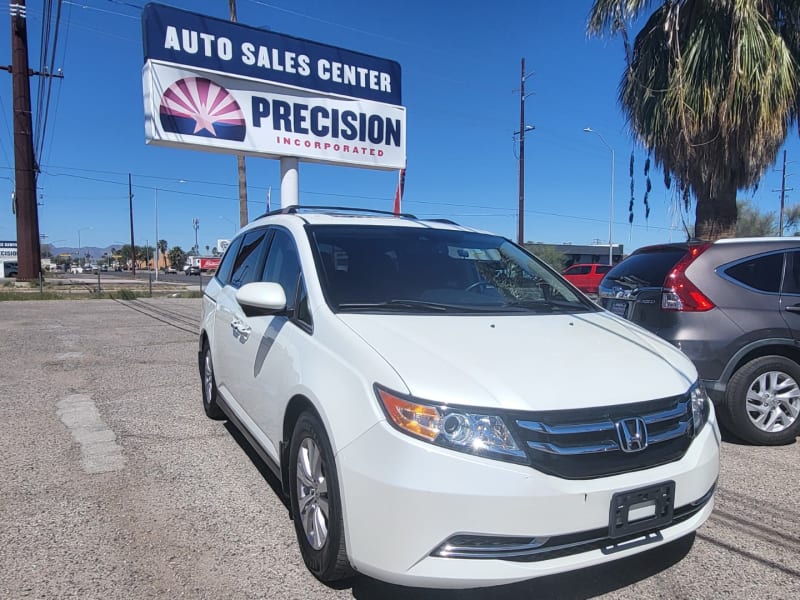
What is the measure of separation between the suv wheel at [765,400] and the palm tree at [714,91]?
5291 millimetres

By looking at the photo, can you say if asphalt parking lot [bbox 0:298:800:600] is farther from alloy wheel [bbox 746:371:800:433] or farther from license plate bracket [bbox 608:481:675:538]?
license plate bracket [bbox 608:481:675:538]

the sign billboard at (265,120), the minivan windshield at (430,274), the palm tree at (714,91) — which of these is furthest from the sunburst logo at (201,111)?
the minivan windshield at (430,274)

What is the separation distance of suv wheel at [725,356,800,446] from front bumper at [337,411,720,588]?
2876 millimetres

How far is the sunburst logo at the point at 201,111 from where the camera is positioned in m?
9.08

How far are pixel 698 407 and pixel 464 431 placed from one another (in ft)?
4.11

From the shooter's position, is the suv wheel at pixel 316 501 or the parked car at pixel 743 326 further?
the parked car at pixel 743 326

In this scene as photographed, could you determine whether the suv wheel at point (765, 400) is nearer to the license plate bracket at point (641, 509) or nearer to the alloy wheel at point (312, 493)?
the license plate bracket at point (641, 509)

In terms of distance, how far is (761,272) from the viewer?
4574 mm

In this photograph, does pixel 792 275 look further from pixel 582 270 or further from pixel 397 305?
pixel 582 270

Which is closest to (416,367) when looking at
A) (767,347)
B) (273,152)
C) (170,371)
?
(767,347)

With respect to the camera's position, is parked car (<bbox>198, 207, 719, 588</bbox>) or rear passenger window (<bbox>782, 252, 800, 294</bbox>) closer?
parked car (<bbox>198, 207, 719, 588</bbox>)

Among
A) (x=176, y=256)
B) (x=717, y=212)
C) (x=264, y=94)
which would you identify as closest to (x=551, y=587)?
(x=717, y=212)

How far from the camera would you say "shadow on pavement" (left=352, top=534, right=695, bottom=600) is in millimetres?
2494

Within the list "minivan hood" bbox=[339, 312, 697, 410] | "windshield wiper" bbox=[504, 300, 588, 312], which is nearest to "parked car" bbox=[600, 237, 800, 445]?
"windshield wiper" bbox=[504, 300, 588, 312]
